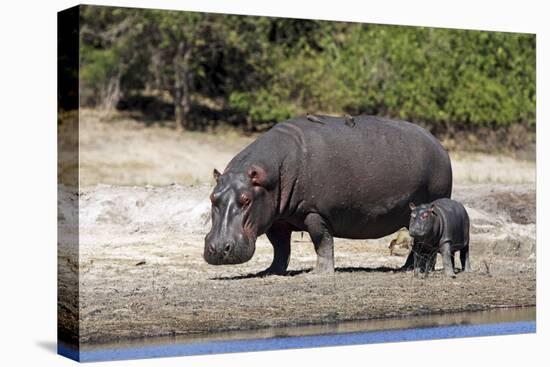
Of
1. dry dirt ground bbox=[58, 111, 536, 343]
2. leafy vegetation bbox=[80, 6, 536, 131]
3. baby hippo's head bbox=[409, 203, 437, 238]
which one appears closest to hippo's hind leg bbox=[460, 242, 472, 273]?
dry dirt ground bbox=[58, 111, 536, 343]

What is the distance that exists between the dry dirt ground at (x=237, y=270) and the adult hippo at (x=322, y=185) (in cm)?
62

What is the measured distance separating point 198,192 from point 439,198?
484 centimetres

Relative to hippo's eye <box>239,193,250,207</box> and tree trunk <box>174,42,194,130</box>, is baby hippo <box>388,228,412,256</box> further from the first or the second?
tree trunk <box>174,42,194,130</box>

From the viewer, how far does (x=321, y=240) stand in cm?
1446

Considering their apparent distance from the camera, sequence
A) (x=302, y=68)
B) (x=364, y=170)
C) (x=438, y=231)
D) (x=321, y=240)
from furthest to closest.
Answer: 1. (x=302, y=68)
2. (x=438, y=231)
3. (x=364, y=170)
4. (x=321, y=240)

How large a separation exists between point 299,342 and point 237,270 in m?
1.96

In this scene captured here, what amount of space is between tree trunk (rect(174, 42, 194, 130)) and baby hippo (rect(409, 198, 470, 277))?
11.1 meters

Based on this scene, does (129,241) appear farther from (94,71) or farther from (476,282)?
(94,71)

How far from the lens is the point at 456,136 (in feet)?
70.4

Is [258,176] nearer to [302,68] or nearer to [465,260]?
[465,260]


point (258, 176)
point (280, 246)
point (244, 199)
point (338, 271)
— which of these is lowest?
point (338, 271)

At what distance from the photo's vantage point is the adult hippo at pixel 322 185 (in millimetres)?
13359

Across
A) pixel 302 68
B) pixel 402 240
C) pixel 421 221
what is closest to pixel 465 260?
pixel 421 221

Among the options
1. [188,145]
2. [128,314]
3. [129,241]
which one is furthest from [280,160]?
[188,145]
